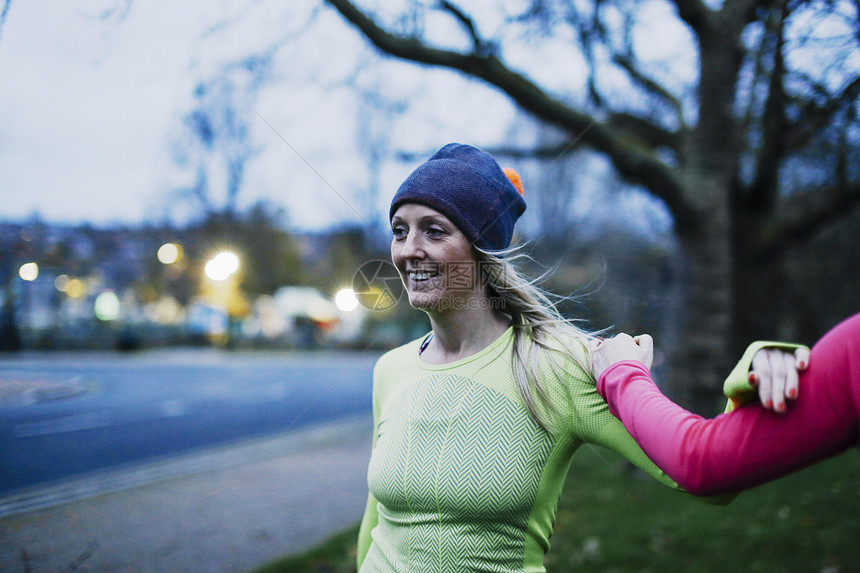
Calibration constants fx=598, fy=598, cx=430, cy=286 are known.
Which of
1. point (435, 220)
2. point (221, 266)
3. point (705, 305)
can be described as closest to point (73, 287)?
point (221, 266)

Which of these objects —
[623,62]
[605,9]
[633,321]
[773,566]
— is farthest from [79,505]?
[623,62]

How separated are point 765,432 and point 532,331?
3.07 ft

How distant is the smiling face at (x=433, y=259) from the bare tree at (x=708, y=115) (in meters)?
2.78

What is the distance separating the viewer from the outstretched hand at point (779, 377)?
956 mm

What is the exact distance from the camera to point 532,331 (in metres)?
1.89

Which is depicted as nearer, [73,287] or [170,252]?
[73,287]

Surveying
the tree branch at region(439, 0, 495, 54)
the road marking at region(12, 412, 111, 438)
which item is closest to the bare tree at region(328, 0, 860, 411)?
the tree branch at region(439, 0, 495, 54)

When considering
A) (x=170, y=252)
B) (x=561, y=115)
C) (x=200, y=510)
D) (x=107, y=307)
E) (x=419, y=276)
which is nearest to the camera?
(x=419, y=276)

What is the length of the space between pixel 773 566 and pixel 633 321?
2.74 meters

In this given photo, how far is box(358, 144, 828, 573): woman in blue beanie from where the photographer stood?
1.62 m

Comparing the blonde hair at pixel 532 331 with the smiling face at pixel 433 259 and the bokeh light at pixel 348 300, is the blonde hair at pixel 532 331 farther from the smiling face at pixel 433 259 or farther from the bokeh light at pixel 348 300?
the bokeh light at pixel 348 300

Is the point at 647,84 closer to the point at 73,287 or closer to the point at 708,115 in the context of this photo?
the point at 708,115

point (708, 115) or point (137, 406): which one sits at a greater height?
point (708, 115)

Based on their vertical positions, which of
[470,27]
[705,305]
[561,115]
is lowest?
[705,305]
